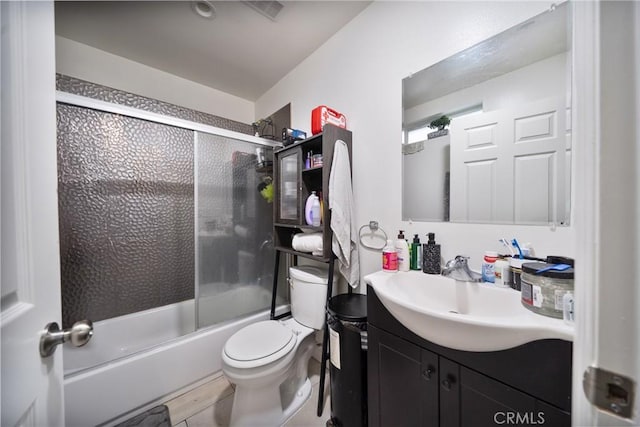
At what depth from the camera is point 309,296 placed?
1.33 meters

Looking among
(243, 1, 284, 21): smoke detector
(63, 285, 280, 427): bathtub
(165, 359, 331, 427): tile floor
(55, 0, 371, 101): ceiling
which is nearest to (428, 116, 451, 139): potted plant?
(55, 0, 371, 101): ceiling

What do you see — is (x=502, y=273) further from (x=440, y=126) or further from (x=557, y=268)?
(x=440, y=126)

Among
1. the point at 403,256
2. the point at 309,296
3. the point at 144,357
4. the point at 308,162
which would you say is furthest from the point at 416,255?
the point at 144,357

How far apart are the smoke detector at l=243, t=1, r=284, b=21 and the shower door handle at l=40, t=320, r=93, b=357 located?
1.66 metres

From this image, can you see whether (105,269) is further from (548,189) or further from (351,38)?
(548,189)

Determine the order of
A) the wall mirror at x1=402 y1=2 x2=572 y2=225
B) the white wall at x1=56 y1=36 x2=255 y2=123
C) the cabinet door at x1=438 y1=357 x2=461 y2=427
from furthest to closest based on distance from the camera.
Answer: the white wall at x1=56 y1=36 x2=255 y2=123
the wall mirror at x1=402 y1=2 x2=572 y2=225
the cabinet door at x1=438 y1=357 x2=461 y2=427

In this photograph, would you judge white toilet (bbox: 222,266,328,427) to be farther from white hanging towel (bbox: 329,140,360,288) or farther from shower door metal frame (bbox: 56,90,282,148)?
shower door metal frame (bbox: 56,90,282,148)

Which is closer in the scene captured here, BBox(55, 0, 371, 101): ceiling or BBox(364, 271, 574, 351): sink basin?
A: BBox(364, 271, 574, 351): sink basin

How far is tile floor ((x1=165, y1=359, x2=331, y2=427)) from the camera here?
3.74 ft

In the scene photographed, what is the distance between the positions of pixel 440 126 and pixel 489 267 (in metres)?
0.65

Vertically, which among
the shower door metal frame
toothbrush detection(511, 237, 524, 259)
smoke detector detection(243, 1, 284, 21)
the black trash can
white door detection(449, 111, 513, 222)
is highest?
smoke detector detection(243, 1, 284, 21)

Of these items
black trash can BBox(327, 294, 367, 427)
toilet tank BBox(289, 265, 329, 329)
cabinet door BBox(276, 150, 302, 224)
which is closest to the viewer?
black trash can BBox(327, 294, 367, 427)

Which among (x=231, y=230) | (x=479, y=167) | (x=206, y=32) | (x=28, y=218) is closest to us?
(x=28, y=218)

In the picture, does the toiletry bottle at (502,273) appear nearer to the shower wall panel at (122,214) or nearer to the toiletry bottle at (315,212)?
the toiletry bottle at (315,212)
